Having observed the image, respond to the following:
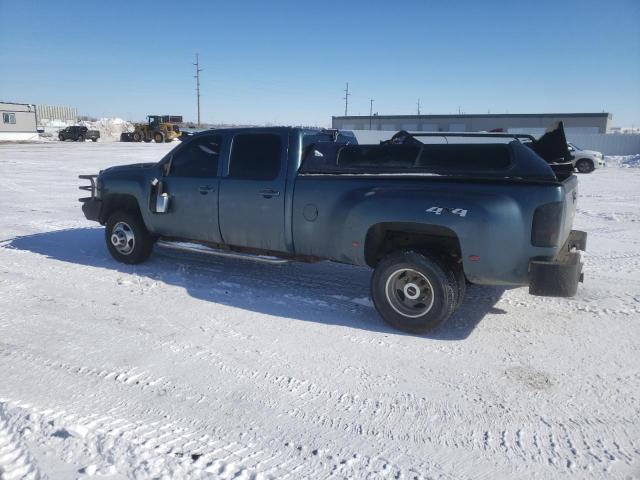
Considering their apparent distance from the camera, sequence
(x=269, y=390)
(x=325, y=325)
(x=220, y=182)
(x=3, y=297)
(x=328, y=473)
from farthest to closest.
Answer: (x=220, y=182) < (x=3, y=297) < (x=325, y=325) < (x=269, y=390) < (x=328, y=473)

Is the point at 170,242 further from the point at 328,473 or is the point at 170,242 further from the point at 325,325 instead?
the point at 328,473

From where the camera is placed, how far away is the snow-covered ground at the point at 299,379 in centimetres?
284

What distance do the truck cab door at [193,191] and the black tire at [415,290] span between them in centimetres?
223

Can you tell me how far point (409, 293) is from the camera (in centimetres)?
459

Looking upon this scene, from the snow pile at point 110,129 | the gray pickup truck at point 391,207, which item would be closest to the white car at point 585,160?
the gray pickup truck at point 391,207

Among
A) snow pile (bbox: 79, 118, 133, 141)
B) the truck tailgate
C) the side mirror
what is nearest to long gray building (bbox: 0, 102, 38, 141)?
snow pile (bbox: 79, 118, 133, 141)

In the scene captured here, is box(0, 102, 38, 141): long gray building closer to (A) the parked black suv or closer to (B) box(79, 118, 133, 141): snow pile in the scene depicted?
(A) the parked black suv

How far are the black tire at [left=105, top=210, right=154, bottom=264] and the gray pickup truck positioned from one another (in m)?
0.18

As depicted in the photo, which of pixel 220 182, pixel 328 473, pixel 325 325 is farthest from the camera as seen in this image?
A: pixel 220 182

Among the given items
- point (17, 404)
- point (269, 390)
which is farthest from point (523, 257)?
point (17, 404)

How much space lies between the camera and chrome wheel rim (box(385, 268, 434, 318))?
14.8ft

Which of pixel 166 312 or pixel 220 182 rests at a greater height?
pixel 220 182

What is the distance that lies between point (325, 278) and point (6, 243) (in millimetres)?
5132

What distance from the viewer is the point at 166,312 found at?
5.04m
